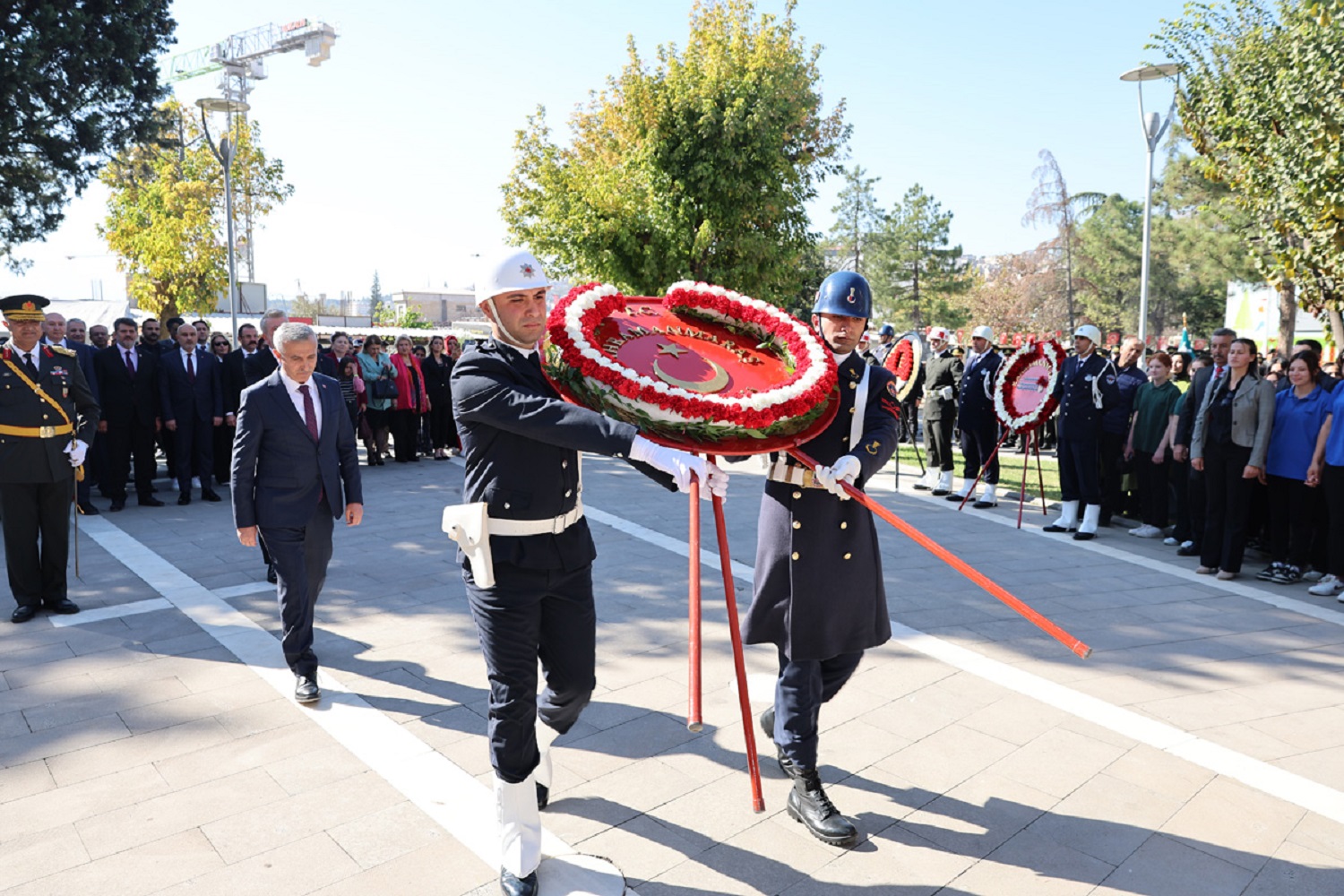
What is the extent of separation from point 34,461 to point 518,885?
5.24m

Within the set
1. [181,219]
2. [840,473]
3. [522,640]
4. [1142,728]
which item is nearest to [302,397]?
[522,640]

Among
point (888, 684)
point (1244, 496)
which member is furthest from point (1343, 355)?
point (888, 684)

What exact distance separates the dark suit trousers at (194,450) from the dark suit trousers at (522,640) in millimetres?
8864

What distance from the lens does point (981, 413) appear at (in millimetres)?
11141

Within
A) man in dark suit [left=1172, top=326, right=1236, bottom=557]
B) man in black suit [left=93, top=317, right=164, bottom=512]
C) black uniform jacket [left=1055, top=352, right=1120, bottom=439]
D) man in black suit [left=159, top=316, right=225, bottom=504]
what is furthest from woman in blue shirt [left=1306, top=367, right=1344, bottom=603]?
man in black suit [left=93, top=317, right=164, bottom=512]

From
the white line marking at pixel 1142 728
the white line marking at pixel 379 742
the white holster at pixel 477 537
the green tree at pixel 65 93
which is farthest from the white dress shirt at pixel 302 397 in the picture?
the green tree at pixel 65 93

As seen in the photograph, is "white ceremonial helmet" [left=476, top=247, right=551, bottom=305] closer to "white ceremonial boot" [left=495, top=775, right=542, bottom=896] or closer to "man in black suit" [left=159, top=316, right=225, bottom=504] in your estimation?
"white ceremonial boot" [left=495, top=775, right=542, bottom=896]

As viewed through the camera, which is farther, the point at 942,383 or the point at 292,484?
the point at 942,383

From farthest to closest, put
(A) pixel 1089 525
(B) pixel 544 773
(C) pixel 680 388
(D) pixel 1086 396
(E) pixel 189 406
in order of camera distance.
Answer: (E) pixel 189 406, (D) pixel 1086 396, (A) pixel 1089 525, (B) pixel 544 773, (C) pixel 680 388

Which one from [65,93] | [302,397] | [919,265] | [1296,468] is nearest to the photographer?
[302,397]

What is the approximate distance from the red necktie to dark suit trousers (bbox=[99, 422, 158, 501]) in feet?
21.9

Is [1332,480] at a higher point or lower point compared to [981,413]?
lower

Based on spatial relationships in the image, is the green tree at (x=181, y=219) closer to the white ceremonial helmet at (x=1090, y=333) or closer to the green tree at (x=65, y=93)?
the green tree at (x=65, y=93)

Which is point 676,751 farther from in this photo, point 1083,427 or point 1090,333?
point 1090,333
